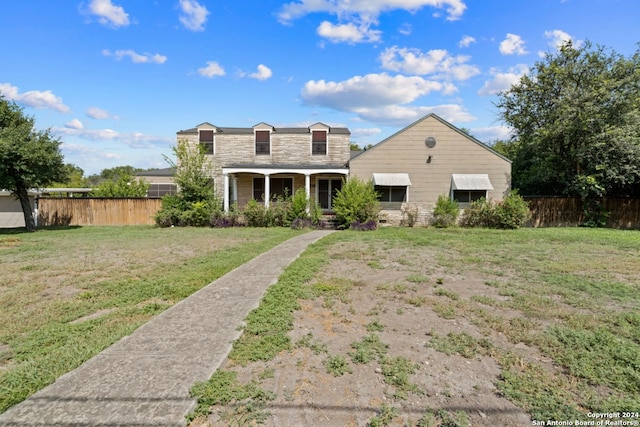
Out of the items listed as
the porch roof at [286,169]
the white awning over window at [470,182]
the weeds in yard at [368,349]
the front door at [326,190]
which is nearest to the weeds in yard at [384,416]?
the weeds in yard at [368,349]

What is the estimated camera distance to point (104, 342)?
10.8ft

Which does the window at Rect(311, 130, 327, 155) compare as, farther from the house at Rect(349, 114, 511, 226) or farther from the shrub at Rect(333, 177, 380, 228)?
the shrub at Rect(333, 177, 380, 228)

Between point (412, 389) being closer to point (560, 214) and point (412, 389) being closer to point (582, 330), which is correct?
point (582, 330)

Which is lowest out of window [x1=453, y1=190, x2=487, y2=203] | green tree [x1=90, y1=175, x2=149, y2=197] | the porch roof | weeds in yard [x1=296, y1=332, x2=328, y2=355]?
weeds in yard [x1=296, y1=332, x2=328, y2=355]

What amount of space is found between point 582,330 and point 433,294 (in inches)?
73.2

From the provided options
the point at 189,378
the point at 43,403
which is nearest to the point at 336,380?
the point at 189,378

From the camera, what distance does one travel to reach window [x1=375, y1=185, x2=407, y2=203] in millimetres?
16375

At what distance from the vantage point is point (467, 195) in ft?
53.3

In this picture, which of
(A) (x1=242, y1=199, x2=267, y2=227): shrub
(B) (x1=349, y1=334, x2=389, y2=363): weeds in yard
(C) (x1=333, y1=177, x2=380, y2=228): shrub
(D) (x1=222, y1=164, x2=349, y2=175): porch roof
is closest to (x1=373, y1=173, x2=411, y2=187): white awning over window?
(C) (x1=333, y1=177, x2=380, y2=228): shrub

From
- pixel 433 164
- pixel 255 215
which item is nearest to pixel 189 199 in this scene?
pixel 255 215

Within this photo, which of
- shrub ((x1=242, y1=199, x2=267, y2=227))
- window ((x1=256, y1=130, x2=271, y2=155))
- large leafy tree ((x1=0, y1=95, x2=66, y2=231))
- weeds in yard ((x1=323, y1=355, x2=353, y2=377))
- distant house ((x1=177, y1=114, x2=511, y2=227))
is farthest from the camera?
window ((x1=256, y1=130, x2=271, y2=155))

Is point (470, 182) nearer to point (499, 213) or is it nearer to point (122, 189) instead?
point (499, 213)

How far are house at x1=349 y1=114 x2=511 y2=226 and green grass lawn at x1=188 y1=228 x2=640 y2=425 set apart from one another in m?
7.74

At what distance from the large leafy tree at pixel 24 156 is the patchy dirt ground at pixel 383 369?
609 inches
